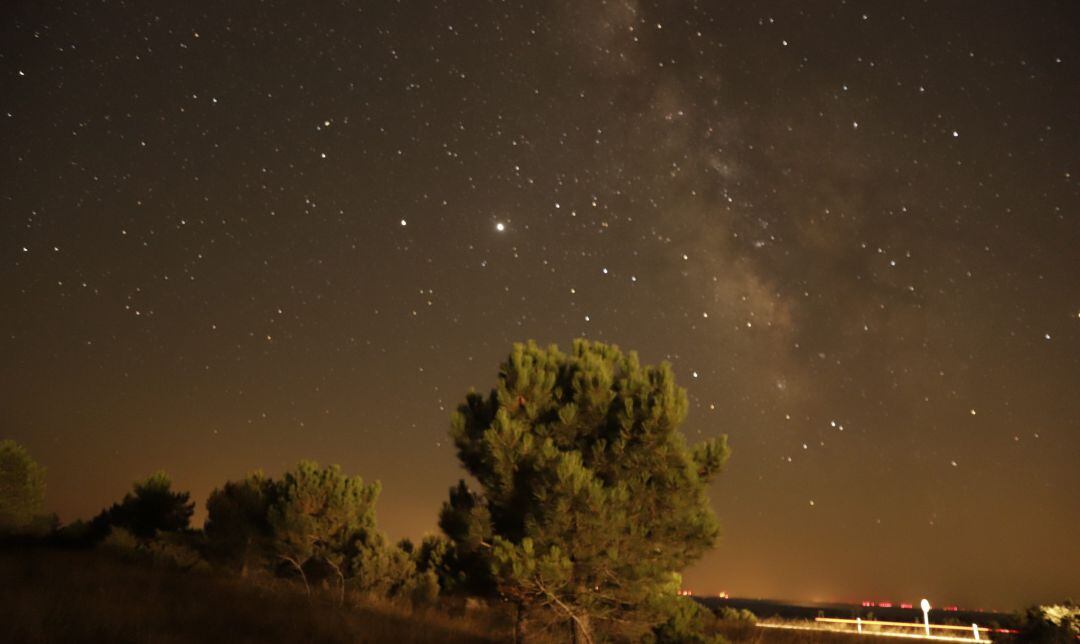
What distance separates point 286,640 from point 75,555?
1253 cm

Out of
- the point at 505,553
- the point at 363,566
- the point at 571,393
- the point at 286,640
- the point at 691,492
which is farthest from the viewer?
the point at 363,566

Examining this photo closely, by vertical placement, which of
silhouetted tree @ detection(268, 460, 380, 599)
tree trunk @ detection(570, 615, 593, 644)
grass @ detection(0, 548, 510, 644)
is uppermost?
silhouetted tree @ detection(268, 460, 380, 599)

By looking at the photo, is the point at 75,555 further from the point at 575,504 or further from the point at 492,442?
the point at 575,504

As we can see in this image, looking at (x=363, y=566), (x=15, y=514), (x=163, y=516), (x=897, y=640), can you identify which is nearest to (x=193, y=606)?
(x=363, y=566)

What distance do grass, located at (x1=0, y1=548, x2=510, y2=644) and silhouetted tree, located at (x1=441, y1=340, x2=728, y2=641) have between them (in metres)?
3.04

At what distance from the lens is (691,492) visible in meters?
11.3

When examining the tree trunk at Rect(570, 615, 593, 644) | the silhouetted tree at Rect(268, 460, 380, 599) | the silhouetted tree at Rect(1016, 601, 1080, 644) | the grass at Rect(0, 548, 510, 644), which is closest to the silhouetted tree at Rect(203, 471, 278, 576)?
the silhouetted tree at Rect(268, 460, 380, 599)

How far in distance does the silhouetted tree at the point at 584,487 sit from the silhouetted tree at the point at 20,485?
2689cm

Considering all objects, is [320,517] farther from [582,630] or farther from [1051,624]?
[1051,624]

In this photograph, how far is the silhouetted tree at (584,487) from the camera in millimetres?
9938

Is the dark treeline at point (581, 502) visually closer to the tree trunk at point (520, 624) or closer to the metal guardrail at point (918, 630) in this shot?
the tree trunk at point (520, 624)

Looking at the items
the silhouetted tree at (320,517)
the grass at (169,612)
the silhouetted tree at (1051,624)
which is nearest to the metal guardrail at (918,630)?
the silhouetted tree at (1051,624)

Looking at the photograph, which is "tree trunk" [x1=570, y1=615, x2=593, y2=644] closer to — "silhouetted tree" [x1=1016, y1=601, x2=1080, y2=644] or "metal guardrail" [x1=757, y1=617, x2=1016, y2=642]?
"silhouetted tree" [x1=1016, y1=601, x2=1080, y2=644]

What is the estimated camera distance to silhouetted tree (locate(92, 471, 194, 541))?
26.8m
